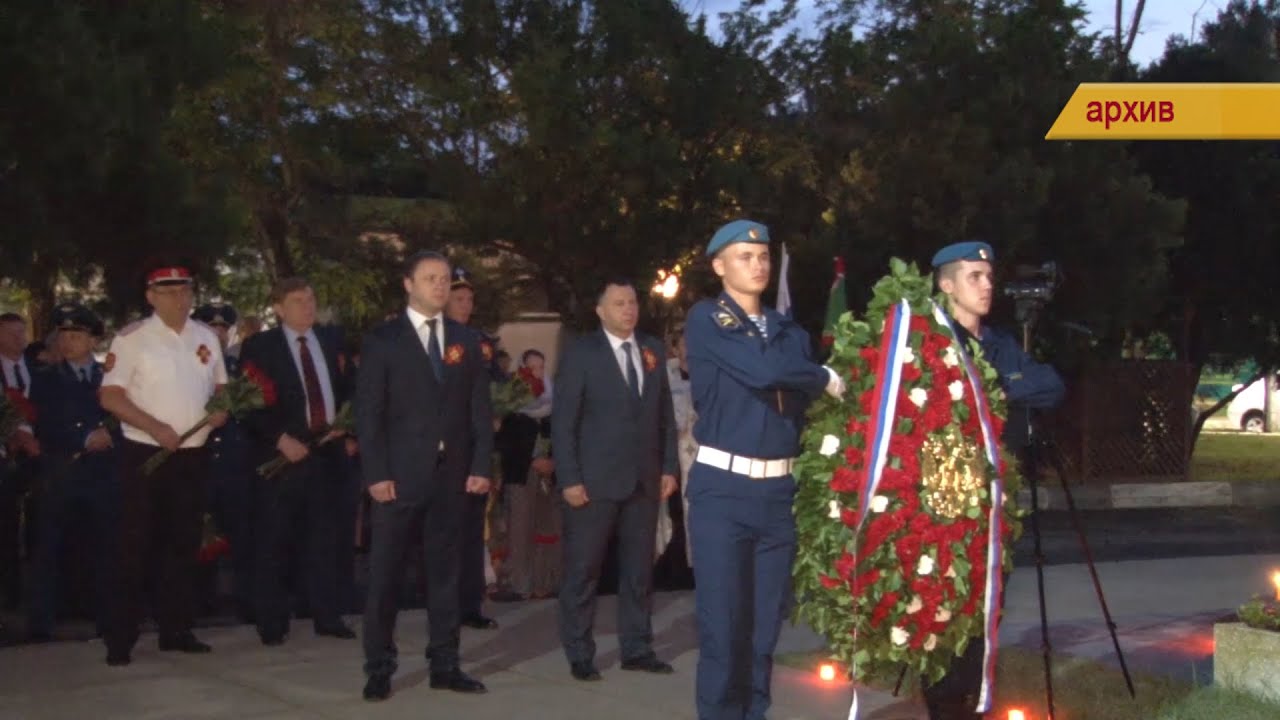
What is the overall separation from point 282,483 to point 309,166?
46.8ft

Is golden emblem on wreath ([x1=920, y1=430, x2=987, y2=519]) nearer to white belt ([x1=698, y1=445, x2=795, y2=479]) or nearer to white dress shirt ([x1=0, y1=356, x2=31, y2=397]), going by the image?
white belt ([x1=698, y1=445, x2=795, y2=479])

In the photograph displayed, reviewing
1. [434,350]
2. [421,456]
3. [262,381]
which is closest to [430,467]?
[421,456]

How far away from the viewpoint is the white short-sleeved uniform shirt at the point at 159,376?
29.1ft

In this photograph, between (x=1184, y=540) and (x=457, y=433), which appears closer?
(x=457, y=433)

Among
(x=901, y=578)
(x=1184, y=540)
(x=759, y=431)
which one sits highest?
(x=759, y=431)

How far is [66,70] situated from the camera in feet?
29.8

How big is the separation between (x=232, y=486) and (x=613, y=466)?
4.20 meters

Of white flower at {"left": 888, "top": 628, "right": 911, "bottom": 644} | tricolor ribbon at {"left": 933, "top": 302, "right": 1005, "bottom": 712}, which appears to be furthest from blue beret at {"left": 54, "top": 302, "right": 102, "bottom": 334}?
white flower at {"left": 888, "top": 628, "right": 911, "bottom": 644}

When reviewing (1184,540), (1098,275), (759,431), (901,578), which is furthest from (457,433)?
(1098,275)

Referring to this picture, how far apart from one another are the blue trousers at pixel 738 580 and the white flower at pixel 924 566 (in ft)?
1.69

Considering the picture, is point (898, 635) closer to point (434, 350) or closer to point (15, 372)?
point (434, 350)

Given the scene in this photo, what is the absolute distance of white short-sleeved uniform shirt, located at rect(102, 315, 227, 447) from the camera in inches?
350

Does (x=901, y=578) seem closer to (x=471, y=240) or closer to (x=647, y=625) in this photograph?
(x=647, y=625)

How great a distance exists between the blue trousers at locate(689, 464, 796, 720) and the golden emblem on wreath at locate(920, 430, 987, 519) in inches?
21.0
